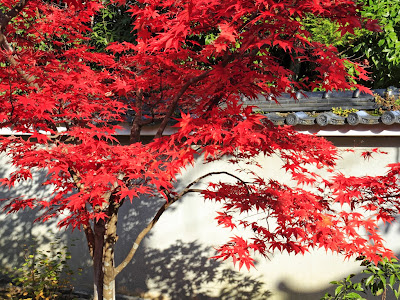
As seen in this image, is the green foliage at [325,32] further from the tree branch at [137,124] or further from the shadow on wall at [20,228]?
the shadow on wall at [20,228]

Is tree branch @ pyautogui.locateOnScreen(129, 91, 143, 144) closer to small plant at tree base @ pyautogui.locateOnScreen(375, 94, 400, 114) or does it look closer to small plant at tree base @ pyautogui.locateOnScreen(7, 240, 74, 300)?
small plant at tree base @ pyautogui.locateOnScreen(7, 240, 74, 300)

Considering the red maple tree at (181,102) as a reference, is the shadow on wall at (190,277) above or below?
below

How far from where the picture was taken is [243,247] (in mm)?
4586

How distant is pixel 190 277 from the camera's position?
25.5 feet

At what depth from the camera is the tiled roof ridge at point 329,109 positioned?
619 centimetres

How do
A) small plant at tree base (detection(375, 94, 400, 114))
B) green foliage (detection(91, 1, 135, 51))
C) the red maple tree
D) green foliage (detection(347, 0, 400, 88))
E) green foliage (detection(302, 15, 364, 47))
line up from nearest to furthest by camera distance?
the red maple tree < small plant at tree base (detection(375, 94, 400, 114)) < green foliage (detection(347, 0, 400, 88)) < green foliage (detection(302, 15, 364, 47)) < green foliage (detection(91, 1, 135, 51))

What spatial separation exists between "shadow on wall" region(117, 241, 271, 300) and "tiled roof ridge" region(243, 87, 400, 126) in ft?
8.50

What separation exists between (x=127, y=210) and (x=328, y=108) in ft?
12.9

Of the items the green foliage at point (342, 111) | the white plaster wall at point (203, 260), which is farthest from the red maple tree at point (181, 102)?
the white plaster wall at point (203, 260)

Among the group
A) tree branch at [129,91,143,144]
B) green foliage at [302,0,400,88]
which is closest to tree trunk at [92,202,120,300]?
tree branch at [129,91,143,144]

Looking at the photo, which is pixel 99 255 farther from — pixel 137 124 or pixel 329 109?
pixel 329 109

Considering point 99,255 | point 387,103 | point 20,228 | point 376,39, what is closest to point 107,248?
point 99,255

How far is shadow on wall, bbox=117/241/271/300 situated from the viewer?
290 inches

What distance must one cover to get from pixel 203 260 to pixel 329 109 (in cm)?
321
